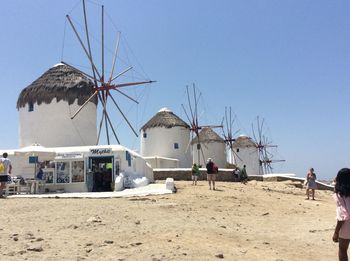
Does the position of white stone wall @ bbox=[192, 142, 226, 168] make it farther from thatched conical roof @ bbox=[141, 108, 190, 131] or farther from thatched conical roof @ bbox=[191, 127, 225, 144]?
thatched conical roof @ bbox=[141, 108, 190, 131]

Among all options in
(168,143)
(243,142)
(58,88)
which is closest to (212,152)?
(168,143)

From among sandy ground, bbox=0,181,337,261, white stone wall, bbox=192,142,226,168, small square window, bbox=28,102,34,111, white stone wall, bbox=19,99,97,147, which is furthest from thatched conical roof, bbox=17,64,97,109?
white stone wall, bbox=192,142,226,168

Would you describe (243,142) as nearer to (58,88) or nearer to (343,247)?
(58,88)

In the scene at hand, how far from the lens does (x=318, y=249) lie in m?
8.00

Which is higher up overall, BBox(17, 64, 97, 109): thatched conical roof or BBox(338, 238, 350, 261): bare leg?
BBox(17, 64, 97, 109): thatched conical roof

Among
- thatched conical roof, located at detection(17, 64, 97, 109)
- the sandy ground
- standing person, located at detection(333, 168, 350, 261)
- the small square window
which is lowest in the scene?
the sandy ground

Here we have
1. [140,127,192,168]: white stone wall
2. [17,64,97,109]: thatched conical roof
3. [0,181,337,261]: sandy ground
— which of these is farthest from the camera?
[140,127,192,168]: white stone wall

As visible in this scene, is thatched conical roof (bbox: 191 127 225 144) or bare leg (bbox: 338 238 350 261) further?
thatched conical roof (bbox: 191 127 225 144)

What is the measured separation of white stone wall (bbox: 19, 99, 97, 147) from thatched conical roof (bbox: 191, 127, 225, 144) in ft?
57.7

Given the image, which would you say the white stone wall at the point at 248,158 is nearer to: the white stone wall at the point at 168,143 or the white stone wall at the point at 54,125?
the white stone wall at the point at 168,143

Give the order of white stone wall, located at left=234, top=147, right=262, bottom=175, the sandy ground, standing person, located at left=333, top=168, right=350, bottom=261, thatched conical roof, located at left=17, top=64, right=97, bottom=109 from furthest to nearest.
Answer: white stone wall, located at left=234, top=147, right=262, bottom=175 → thatched conical roof, located at left=17, top=64, right=97, bottom=109 → the sandy ground → standing person, located at left=333, top=168, right=350, bottom=261

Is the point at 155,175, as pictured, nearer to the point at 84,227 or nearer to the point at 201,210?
the point at 201,210

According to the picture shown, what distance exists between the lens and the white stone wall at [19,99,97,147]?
26062 mm

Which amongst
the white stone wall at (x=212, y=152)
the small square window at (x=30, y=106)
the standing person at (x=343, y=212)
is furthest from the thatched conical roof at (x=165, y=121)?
the standing person at (x=343, y=212)
